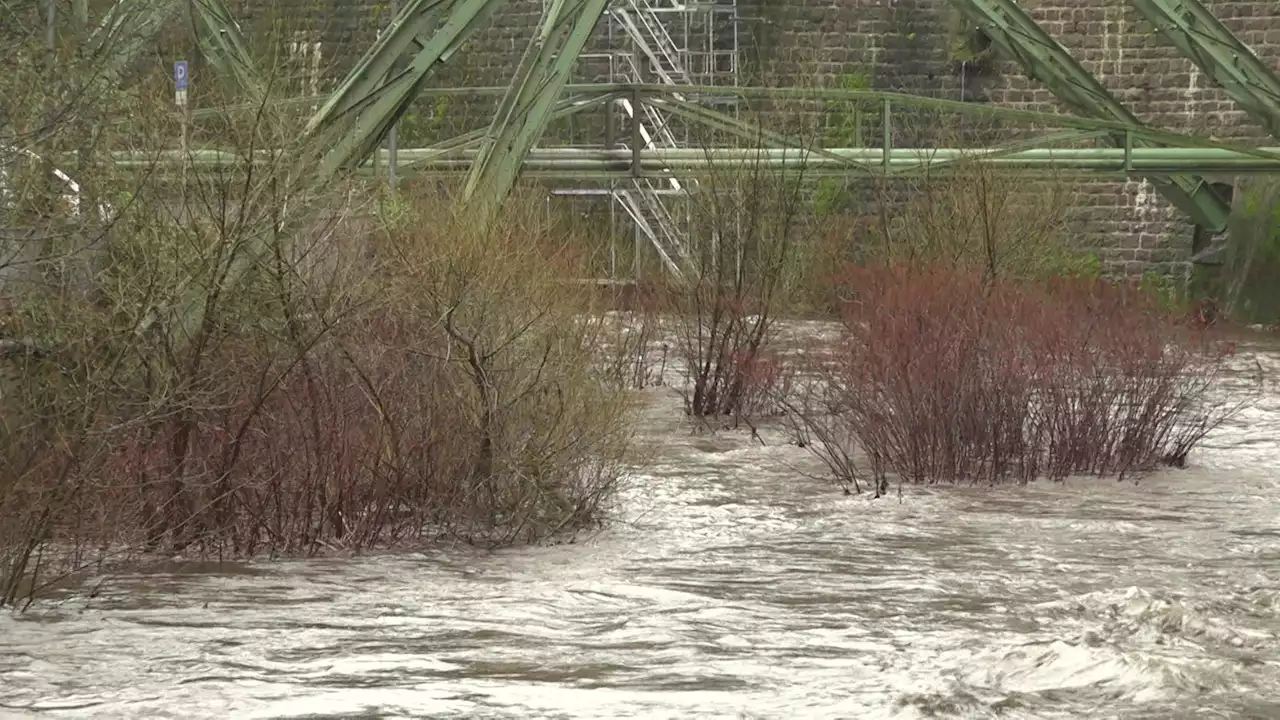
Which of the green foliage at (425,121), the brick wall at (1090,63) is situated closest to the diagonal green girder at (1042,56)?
the brick wall at (1090,63)

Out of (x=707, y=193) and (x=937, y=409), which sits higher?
(x=707, y=193)

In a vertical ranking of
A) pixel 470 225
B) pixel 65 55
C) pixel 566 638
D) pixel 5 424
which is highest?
pixel 65 55

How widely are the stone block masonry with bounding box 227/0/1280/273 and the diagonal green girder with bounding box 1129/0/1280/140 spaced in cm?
769

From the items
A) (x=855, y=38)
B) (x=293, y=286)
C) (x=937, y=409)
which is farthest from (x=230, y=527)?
(x=855, y=38)

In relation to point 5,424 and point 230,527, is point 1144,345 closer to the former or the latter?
point 230,527

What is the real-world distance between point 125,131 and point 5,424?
7.20 ft

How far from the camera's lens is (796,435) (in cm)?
1780

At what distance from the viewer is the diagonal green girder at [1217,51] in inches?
810

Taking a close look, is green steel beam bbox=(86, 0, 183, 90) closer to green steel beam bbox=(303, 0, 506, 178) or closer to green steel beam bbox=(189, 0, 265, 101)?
green steel beam bbox=(189, 0, 265, 101)

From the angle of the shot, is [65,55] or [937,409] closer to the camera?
[65,55]

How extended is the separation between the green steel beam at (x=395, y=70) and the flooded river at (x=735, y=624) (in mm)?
3309

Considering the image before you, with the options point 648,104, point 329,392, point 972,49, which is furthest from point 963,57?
point 329,392

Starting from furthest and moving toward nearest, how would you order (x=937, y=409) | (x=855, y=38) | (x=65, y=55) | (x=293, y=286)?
(x=855, y=38), (x=937, y=409), (x=293, y=286), (x=65, y=55)

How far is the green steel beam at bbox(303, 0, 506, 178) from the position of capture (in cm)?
1577
